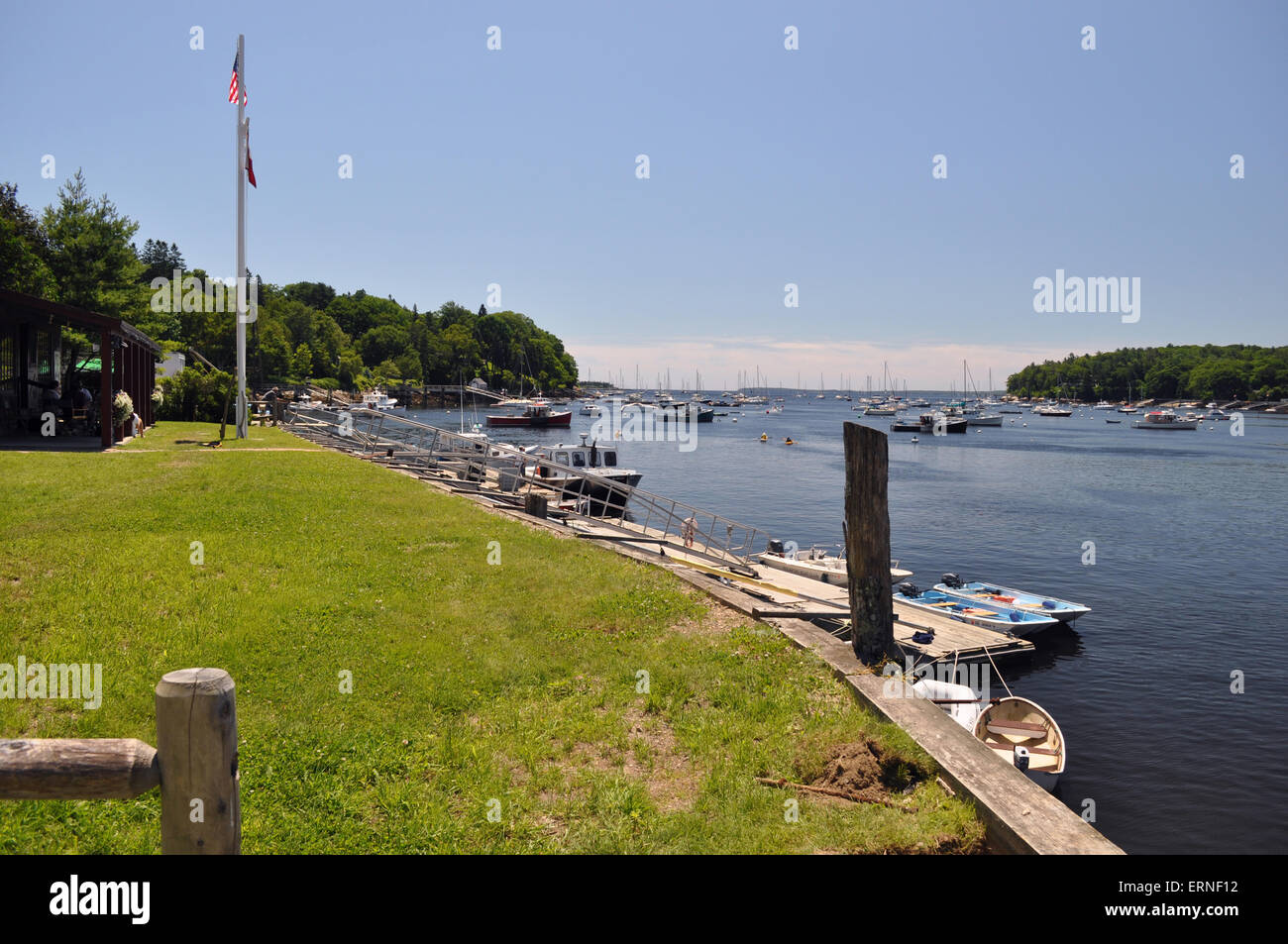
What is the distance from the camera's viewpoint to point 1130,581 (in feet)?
104

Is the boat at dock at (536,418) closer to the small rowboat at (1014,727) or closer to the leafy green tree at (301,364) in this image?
the leafy green tree at (301,364)

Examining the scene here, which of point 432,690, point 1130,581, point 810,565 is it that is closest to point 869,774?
point 432,690

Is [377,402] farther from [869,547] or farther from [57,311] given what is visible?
[869,547]

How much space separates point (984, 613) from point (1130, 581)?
40.9 feet

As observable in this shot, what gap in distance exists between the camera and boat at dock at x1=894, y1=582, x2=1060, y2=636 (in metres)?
22.6

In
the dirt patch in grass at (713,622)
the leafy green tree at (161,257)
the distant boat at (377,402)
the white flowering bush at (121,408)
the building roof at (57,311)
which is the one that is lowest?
the dirt patch in grass at (713,622)

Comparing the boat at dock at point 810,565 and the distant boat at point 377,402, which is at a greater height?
the distant boat at point 377,402

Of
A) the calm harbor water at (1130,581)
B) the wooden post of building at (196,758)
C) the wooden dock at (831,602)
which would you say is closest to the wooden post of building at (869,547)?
the wooden dock at (831,602)

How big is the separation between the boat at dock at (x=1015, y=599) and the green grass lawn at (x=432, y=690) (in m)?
15.3

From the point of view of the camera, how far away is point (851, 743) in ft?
22.9

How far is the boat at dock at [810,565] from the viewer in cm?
2550
